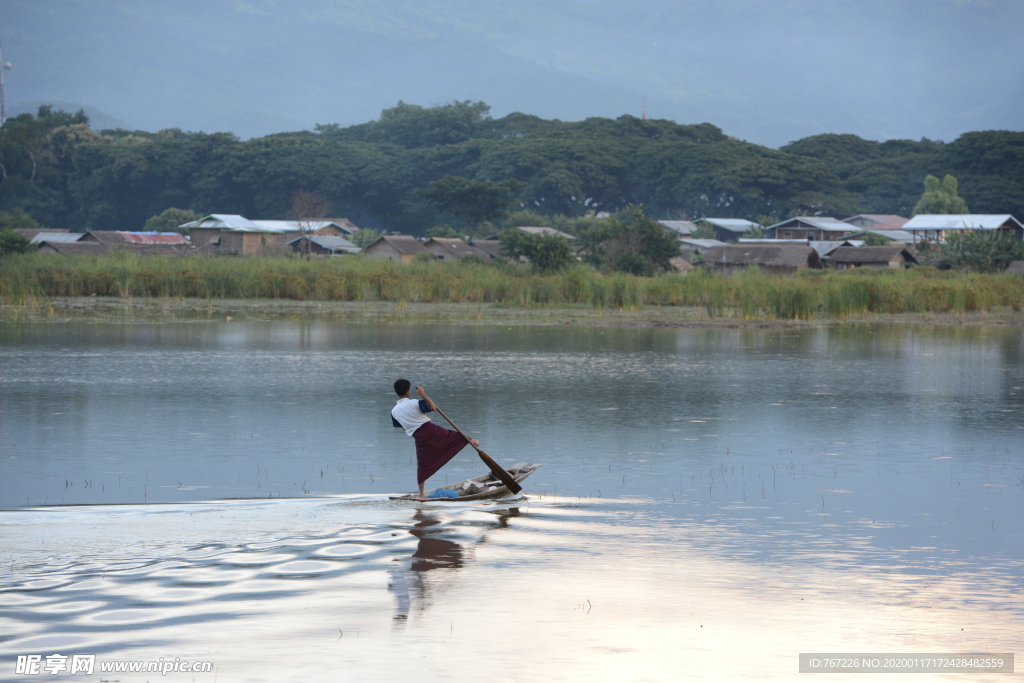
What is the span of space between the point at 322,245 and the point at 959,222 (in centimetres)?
4644

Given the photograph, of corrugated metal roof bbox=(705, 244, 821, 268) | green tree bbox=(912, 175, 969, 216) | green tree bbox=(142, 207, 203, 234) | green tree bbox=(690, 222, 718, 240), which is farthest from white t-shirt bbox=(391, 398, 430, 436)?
green tree bbox=(912, 175, 969, 216)

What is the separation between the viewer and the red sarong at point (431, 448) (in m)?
9.70

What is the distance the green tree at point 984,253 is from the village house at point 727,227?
3668 cm

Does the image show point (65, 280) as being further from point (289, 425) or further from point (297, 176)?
point (297, 176)

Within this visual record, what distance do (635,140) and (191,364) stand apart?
9630 cm

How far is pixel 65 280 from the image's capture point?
41562mm

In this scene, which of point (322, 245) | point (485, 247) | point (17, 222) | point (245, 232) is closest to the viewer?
point (485, 247)

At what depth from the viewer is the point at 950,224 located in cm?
8275

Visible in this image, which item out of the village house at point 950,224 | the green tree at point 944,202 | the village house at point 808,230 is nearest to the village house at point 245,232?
the village house at point 808,230

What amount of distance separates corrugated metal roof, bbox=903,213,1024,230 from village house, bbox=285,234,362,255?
41.3m

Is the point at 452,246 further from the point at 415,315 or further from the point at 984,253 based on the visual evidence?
the point at 984,253

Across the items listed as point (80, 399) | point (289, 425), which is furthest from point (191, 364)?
point (289, 425)

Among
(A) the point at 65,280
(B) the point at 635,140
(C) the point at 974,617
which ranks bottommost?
(C) the point at 974,617

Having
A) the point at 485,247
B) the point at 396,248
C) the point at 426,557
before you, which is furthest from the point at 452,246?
the point at 426,557
